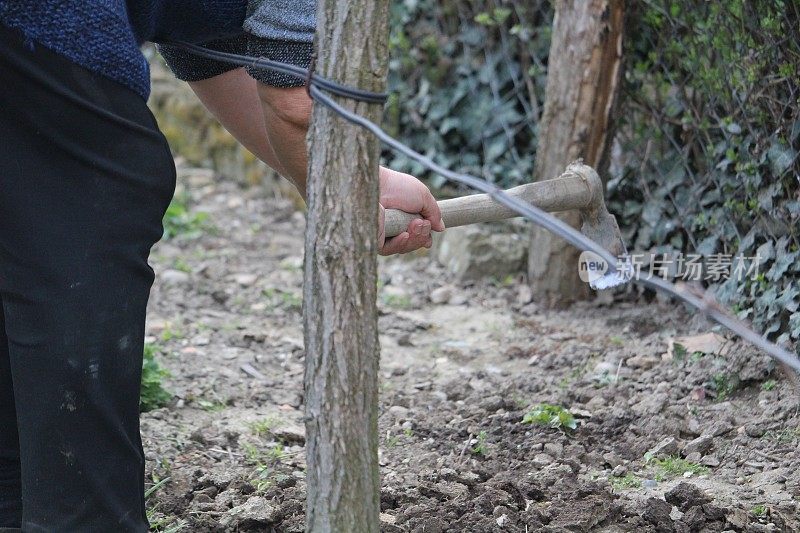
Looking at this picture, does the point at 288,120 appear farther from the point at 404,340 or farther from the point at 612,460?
the point at 404,340

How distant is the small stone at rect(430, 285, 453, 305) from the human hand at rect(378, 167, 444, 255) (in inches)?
75.0

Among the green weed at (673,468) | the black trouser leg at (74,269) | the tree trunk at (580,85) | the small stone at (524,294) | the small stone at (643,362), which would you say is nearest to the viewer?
the black trouser leg at (74,269)

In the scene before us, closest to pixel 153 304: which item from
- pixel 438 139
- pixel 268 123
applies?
pixel 438 139

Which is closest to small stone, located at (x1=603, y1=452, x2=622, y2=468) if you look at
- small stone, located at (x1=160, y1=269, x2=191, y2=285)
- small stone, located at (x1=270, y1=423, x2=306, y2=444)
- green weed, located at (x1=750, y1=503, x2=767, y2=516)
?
green weed, located at (x1=750, y1=503, x2=767, y2=516)

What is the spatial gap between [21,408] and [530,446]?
4.68 feet

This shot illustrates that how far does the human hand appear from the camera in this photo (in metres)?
2.35

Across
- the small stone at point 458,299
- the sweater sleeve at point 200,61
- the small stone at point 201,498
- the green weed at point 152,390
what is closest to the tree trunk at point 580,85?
the small stone at point 458,299

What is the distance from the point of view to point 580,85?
12.4ft

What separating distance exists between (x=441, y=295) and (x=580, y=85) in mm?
1163

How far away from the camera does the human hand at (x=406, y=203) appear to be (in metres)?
2.35

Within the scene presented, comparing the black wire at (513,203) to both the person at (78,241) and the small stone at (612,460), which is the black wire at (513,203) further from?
the small stone at (612,460)

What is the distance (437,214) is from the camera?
2451 millimetres

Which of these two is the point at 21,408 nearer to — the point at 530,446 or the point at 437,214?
the point at 437,214

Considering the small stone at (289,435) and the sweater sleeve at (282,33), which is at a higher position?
the sweater sleeve at (282,33)
